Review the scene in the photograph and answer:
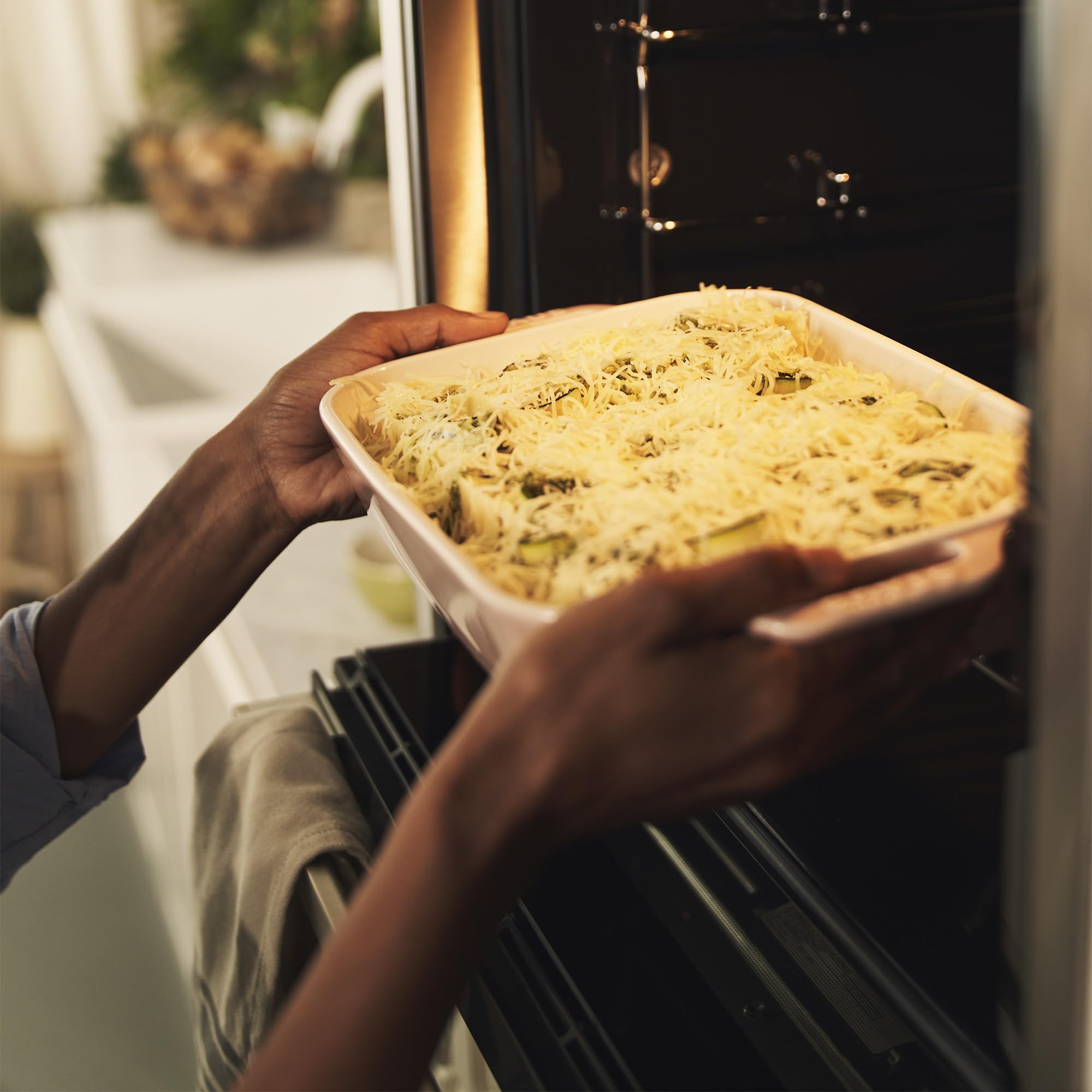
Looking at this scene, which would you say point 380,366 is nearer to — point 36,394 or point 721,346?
point 721,346

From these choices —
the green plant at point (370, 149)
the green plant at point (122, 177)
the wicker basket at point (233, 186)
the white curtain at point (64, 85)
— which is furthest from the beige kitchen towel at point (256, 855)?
the white curtain at point (64, 85)

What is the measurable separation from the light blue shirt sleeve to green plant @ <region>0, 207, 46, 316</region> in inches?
127

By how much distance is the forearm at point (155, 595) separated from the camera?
0.83 m

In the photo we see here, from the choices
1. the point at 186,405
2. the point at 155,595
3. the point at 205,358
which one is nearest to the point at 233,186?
the point at 205,358

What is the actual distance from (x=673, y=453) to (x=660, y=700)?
0.17 meters

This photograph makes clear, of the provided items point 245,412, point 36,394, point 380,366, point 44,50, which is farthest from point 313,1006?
point 44,50

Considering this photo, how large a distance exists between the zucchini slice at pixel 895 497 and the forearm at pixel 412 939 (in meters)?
0.19

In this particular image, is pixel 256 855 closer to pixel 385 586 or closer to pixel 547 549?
pixel 547 549

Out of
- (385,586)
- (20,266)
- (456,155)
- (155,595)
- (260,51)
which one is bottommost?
(385,586)

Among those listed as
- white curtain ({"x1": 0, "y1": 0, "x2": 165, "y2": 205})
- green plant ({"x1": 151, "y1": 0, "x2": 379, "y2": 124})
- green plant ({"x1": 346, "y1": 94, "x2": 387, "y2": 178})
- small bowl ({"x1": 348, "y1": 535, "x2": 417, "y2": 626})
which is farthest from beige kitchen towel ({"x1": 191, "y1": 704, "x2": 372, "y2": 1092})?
white curtain ({"x1": 0, "y1": 0, "x2": 165, "y2": 205})

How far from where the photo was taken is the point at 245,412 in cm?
83

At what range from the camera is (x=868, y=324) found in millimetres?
992

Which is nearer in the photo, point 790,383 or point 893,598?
point 893,598

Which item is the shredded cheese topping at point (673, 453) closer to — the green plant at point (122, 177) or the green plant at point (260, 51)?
the green plant at point (260, 51)
